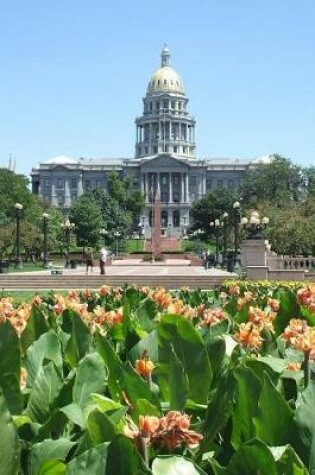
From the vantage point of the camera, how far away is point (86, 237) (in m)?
89.2

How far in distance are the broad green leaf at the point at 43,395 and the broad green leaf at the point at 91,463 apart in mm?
677

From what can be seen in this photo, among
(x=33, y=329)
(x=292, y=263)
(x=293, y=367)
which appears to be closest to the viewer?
(x=293, y=367)

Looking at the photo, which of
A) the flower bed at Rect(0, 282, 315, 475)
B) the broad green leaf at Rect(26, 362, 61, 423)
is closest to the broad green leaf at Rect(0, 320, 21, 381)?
the flower bed at Rect(0, 282, 315, 475)

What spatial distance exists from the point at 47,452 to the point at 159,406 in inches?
17.4

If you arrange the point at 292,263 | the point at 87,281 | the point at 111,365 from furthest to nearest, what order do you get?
the point at 292,263, the point at 87,281, the point at 111,365

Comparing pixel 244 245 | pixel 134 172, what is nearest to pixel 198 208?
pixel 134 172

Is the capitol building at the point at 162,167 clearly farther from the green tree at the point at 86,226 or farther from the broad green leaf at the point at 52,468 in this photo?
the broad green leaf at the point at 52,468

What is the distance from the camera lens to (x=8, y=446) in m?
1.57

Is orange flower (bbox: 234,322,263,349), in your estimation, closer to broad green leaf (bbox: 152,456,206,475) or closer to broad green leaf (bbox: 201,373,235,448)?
broad green leaf (bbox: 201,373,235,448)

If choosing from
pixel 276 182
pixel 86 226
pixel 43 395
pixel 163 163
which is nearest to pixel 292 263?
pixel 43 395

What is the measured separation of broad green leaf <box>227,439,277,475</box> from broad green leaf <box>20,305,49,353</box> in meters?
1.92

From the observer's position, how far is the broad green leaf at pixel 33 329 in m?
3.35

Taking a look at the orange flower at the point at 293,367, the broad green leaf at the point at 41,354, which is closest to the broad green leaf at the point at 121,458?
the broad green leaf at the point at 41,354

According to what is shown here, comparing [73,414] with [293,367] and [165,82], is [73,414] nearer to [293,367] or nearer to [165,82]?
[293,367]
